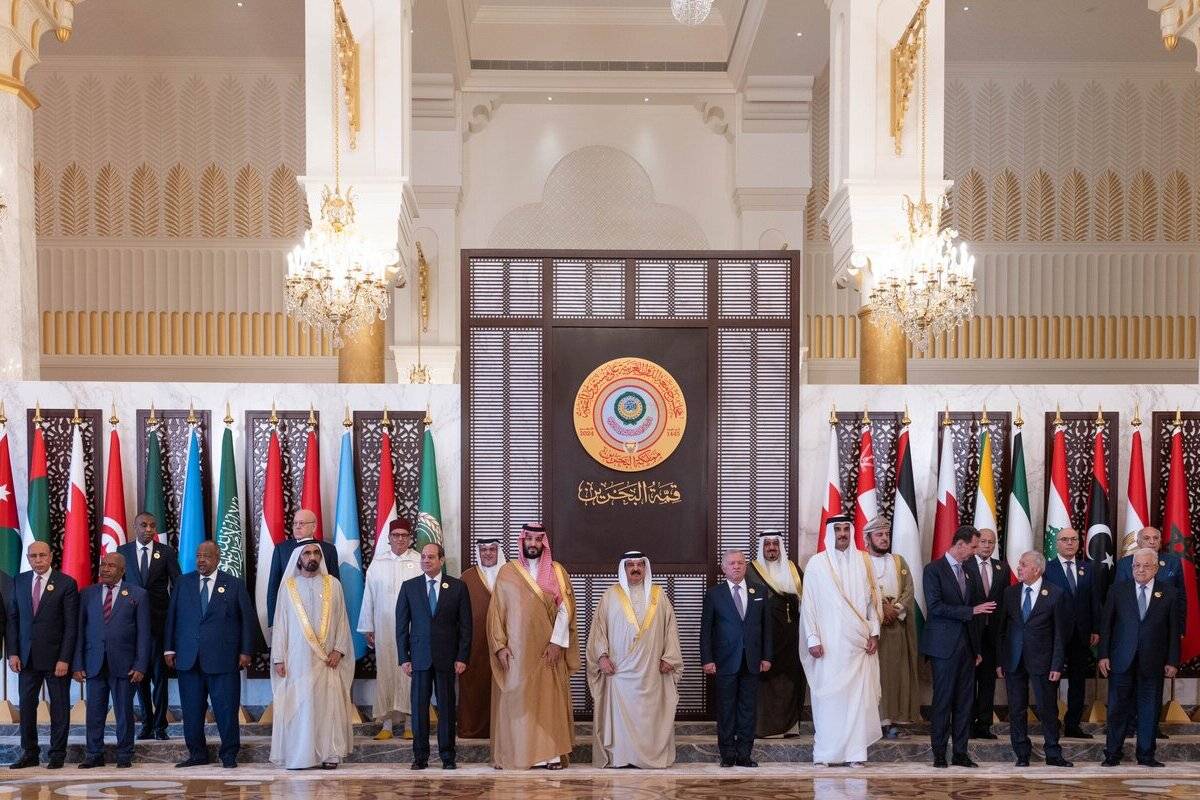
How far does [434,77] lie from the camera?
12812mm

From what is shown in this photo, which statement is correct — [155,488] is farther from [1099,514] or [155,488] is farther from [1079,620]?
[1099,514]

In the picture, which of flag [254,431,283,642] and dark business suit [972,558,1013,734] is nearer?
dark business suit [972,558,1013,734]

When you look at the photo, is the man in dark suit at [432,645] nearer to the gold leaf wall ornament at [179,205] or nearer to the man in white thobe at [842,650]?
the man in white thobe at [842,650]

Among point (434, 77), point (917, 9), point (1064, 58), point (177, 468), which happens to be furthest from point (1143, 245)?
point (177, 468)

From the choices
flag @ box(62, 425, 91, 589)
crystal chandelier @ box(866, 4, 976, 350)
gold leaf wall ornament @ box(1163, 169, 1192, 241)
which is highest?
gold leaf wall ornament @ box(1163, 169, 1192, 241)

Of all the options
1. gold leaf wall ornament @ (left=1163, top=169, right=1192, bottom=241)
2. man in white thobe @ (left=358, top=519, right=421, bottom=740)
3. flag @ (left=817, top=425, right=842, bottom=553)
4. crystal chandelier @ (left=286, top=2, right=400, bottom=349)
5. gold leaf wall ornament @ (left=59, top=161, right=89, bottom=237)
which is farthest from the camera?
gold leaf wall ornament @ (left=1163, top=169, right=1192, bottom=241)

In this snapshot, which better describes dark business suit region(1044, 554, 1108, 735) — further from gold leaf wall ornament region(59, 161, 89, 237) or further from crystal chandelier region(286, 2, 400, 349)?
gold leaf wall ornament region(59, 161, 89, 237)

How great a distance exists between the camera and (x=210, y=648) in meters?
7.28

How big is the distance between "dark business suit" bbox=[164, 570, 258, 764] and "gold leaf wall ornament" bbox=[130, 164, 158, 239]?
7300mm

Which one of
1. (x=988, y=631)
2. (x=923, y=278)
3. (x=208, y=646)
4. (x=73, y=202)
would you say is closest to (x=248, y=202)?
(x=73, y=202)

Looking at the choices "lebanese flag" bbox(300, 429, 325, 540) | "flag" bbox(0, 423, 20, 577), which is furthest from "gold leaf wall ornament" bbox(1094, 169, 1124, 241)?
"flag" bbox(0, 423, 20, 577)

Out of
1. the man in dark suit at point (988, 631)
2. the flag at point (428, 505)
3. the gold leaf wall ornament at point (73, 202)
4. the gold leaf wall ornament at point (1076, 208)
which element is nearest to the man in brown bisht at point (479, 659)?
the flag at point (428, 505)

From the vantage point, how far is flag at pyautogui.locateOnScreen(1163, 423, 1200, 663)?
7980 mm

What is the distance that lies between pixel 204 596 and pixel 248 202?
736 centimetres
